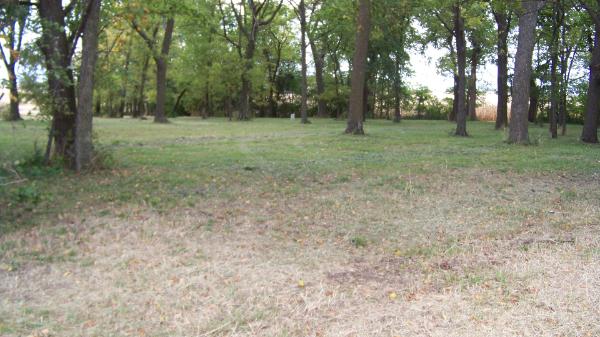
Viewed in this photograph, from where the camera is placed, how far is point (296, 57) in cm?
4150

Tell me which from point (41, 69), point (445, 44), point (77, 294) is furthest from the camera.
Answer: point (445, 44)

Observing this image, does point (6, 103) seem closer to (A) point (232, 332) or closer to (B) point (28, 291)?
(B) point (28, 291)

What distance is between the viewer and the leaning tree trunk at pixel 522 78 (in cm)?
1336

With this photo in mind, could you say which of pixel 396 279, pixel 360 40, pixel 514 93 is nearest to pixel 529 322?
pixel 396 279

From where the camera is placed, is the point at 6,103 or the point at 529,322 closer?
the point at 529,322

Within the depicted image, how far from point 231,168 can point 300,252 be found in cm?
453

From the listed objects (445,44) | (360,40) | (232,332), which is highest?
(445,44)

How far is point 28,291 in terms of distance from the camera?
3.80 m

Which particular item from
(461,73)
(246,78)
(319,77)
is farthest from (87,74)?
(319,77)

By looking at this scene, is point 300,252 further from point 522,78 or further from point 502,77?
point 502,77

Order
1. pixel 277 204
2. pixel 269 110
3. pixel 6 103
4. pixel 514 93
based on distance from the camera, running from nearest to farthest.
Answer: pixel 6 103 → pixel 277 204 → pixel 514 93 → pixel 269 110

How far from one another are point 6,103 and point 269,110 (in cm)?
3830

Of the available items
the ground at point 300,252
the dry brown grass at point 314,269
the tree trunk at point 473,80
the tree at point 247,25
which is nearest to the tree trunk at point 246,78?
the tree at point 247,25

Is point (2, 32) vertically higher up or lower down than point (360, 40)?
lower down
